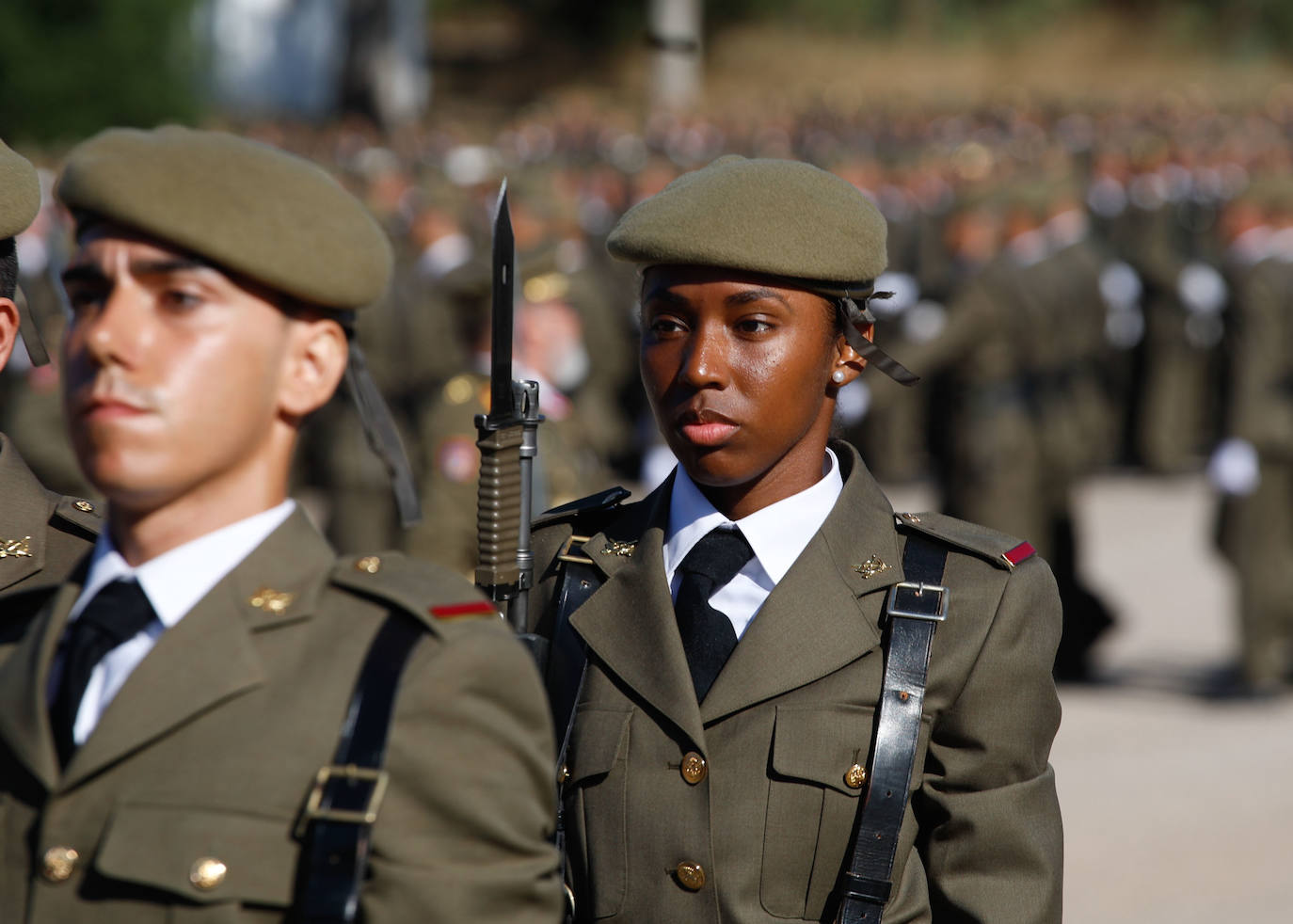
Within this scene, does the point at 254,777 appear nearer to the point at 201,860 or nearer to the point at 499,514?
the point at 201,860

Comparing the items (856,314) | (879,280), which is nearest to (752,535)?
(856,314)

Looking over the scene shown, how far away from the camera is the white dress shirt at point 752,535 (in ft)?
9.50

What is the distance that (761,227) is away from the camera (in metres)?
2.80

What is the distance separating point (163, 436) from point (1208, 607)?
943 centimetres

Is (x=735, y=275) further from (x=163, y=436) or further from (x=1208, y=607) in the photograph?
(x=1208, y=607)

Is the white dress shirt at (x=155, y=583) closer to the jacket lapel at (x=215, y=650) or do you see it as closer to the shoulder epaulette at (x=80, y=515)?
the jacket lapel at (x=215, y=650)

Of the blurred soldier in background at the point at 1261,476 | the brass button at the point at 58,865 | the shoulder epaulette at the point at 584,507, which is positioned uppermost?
the blurred soldier in background at the point at 1261,476

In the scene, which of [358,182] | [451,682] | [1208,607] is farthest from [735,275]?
[358,182]

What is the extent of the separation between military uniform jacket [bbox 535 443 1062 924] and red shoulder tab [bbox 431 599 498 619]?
0.62 meters

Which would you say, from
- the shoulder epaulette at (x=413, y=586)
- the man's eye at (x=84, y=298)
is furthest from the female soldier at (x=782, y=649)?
the man's eye at (x=84, y=298)

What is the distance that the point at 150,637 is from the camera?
6.86 feet

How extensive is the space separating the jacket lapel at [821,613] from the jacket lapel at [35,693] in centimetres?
99

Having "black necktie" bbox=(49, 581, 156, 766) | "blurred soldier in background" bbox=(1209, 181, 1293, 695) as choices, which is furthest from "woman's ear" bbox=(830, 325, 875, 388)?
"blurred soldier in background" bbox=(1209, 181, 1293, 695)

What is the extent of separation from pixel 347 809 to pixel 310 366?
1.66 feet
